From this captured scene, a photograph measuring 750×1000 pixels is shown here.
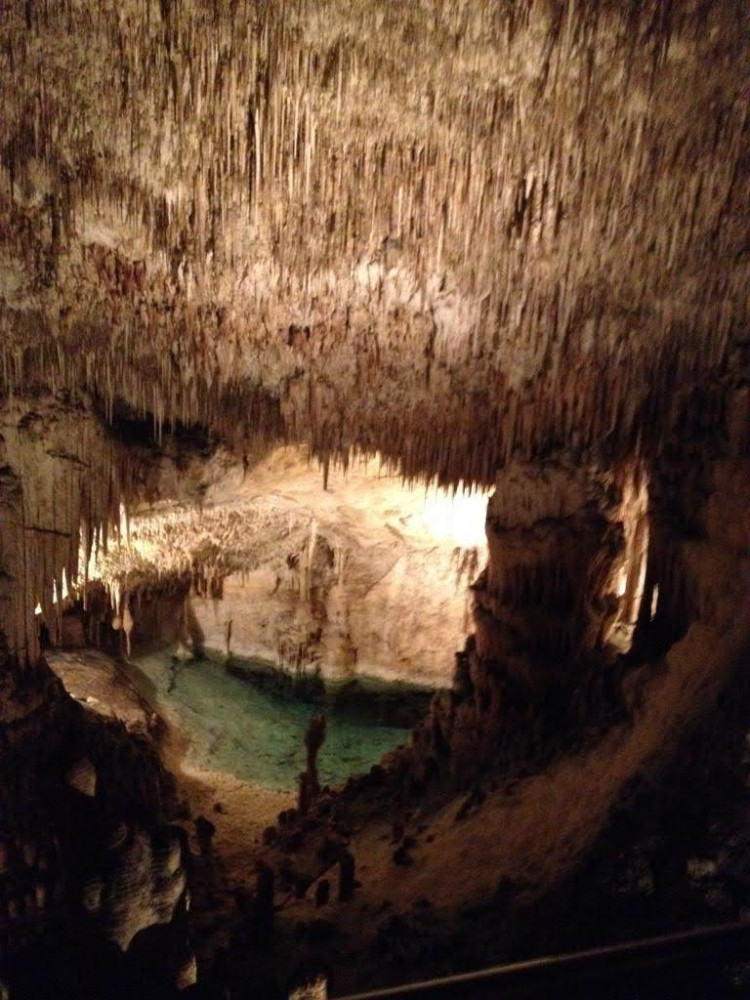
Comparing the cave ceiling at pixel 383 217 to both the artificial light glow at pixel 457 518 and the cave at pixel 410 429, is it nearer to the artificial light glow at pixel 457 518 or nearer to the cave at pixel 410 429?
the cave at pixel 410 429

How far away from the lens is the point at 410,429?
7.08 metres

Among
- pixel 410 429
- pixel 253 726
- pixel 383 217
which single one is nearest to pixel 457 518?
pixel 410 429

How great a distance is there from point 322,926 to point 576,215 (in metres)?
5.17

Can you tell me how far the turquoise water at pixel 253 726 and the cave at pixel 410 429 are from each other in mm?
427

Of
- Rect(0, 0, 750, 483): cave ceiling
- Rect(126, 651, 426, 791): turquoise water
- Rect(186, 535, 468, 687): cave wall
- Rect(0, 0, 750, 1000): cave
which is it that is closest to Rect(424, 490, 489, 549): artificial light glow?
Rect(186, 535, 468, 687): cave wall

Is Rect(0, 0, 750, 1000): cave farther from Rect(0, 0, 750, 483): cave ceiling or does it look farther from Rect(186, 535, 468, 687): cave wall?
Rect(186, 535, 468, 687): cave wall

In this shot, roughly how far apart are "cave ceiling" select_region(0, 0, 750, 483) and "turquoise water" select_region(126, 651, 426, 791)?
13.9 feet

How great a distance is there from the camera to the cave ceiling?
3.95 meters

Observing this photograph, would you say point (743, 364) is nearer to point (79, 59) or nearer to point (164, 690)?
point (79, 59)

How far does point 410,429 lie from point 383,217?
7.69 feet

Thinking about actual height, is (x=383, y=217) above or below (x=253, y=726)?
above

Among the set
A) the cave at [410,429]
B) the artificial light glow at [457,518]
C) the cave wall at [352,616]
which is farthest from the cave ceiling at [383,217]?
the cave wall at [352,616]

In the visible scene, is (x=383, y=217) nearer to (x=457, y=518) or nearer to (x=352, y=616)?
(x=457, y=518)

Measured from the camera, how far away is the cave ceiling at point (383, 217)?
395cm
